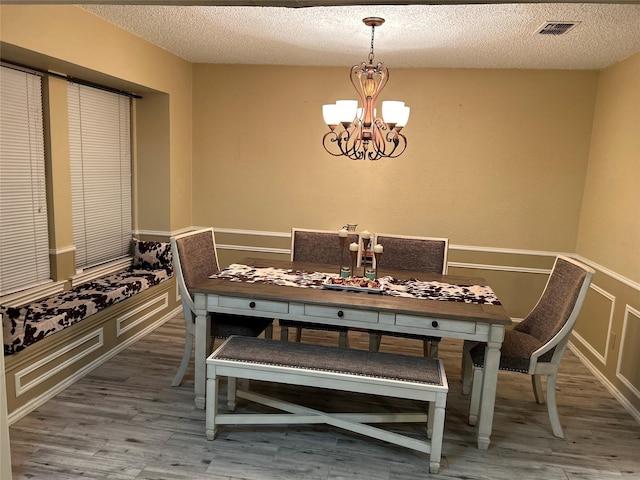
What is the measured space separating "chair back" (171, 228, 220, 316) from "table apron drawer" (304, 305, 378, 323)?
0.74 m

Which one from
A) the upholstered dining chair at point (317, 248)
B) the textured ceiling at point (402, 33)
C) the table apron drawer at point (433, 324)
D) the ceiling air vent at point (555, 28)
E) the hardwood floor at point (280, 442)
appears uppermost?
the textured ceiling at point (402, 33)

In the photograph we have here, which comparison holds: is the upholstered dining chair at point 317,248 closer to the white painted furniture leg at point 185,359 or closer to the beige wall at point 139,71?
the white painted furniture leg at point 185,359

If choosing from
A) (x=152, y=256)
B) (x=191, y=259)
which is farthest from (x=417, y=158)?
(x=152, y=256)

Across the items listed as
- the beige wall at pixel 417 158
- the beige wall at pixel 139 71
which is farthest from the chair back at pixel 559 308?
the beige wall at pixel 139 71

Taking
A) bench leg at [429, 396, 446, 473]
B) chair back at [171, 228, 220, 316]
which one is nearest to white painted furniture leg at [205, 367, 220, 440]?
chair back at [171, 228, 220, 316]

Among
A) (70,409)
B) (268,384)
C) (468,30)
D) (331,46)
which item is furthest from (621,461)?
(331,46)

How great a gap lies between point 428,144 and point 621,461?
2769 millimetres

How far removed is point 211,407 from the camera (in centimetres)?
242

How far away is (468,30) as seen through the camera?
303cm

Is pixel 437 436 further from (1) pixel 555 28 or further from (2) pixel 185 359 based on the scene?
(1) pixel 555 28

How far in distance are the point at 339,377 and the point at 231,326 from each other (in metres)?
0.88

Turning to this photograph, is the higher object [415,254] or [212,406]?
[415,254]

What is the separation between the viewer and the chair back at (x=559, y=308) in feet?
8.04

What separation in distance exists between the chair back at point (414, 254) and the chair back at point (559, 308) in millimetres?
716
